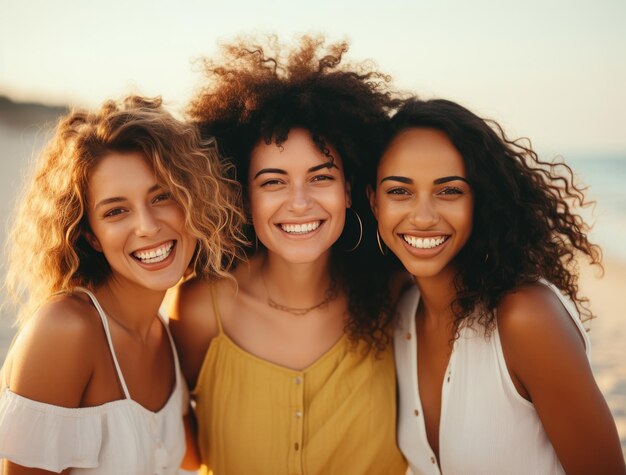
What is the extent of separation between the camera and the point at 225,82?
10.6ft

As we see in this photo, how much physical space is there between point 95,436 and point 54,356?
0.38 metres

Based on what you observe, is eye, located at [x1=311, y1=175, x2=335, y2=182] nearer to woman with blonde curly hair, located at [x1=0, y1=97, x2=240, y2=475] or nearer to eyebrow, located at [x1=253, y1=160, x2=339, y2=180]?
eyebrow, located at [x1=253, y1=160, x2=339, y2=180]

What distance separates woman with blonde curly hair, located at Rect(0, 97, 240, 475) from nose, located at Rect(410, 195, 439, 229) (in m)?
0.85

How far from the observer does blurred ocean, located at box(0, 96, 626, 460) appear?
644 centimetres

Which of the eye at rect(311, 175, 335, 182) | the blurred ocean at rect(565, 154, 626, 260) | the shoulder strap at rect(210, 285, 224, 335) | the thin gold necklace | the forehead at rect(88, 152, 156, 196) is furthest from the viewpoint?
the blurred ocean at rect(565, 154, 626, 260)

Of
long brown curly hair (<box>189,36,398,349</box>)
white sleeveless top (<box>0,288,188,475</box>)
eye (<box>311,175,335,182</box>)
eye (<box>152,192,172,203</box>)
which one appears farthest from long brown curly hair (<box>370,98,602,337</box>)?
white sleeveless top (<box>0,288,188,475</box>)

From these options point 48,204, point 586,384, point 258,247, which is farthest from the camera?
point 258,247

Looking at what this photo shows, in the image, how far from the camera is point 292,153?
3.02 metres

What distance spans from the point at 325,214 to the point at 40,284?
1.31 m

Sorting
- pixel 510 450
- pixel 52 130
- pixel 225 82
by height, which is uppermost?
pixel 225 82

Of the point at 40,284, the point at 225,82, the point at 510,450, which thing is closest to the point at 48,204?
the point at 40,284

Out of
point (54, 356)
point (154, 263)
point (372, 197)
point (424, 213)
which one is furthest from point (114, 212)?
point (424, 213)

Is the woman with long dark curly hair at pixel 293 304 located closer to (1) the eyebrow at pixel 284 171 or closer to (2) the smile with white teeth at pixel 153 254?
(1) the eyebrow at pixel 284 171

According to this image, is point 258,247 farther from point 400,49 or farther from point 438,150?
point 400,49
